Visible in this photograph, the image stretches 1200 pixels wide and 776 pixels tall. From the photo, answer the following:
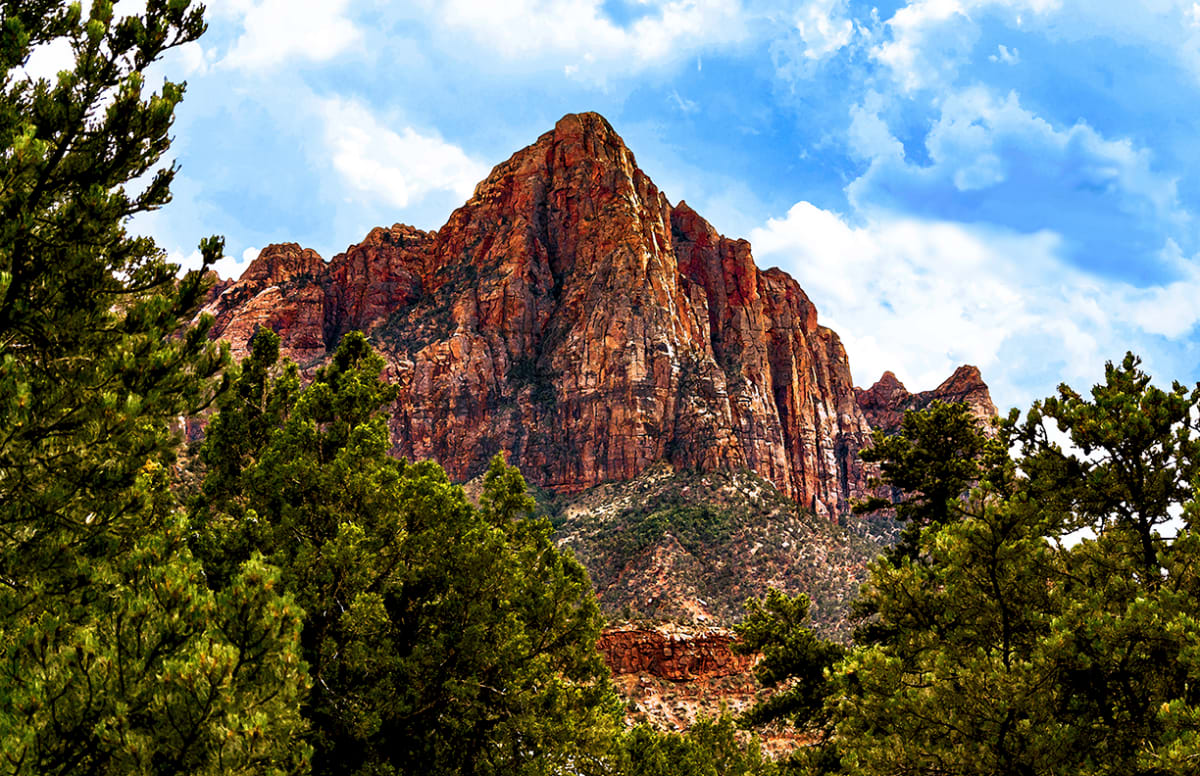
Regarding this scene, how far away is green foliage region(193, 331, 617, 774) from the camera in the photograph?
964cm

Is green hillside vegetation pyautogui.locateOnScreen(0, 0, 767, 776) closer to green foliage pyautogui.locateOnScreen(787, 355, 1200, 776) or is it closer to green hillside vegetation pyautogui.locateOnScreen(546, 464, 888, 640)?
green foliage pyautogui.locateOnScreen(787, 355, 1200, 776)

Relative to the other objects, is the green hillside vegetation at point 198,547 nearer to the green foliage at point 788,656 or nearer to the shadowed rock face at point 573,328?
the green foliage at point 788,656

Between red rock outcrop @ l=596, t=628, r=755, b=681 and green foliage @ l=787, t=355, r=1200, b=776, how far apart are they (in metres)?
32.5

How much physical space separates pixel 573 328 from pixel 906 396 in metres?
88.6

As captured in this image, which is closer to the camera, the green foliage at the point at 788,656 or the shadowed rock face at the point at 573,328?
the green foliage at the point at 788,656

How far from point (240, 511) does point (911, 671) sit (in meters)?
9.90

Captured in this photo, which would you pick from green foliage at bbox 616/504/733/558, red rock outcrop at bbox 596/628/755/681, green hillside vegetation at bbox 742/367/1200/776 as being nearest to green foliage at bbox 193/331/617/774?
green hillside vegetation at bbox 742/367/1200/776

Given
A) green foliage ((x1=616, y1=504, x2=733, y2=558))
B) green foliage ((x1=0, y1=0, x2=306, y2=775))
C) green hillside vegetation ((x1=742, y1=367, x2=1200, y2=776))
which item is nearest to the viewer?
green foliage ((x1=0, y1=0, x2=306, y2=775))

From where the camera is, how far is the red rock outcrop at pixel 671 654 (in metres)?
40.0

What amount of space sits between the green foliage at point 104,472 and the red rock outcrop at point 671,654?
35.4 m

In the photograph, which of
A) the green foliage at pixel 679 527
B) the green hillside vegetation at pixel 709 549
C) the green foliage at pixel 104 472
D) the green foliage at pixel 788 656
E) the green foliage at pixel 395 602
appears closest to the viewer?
the green foliage at pixel 104 472

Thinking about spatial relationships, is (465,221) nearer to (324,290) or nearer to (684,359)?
(324,290)

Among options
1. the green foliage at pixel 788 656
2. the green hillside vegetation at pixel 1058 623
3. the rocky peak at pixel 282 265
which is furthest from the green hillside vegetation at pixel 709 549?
the rocky peak at pixel 282 265

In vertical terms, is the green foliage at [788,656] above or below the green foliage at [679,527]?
below
